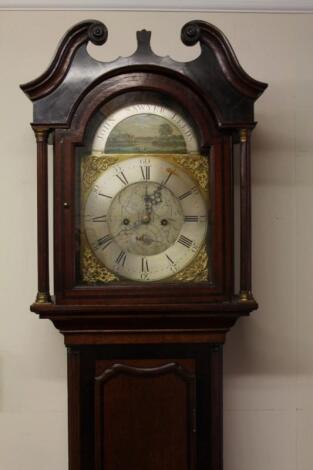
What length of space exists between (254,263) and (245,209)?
0.33 meters

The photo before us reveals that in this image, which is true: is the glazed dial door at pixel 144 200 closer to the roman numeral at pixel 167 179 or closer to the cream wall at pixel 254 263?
the roman numeral at pixel 167 179

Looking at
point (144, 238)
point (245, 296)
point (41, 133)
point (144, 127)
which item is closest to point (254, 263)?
point (245, 296)

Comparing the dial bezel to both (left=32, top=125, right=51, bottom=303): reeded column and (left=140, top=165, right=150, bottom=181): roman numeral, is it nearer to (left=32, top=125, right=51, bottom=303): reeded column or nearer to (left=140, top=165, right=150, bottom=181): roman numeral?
(left=32, top=125, right=51, bottom=303): reeded column

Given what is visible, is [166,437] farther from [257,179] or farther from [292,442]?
[257,179]

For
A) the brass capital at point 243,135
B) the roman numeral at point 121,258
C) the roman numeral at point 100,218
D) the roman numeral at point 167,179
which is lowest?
the roman numeral at point 121,258

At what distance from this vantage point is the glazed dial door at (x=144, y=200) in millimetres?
1274

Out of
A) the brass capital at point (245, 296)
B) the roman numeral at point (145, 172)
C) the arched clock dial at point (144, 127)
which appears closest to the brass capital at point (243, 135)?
the arched clock dial at point (144, 127)

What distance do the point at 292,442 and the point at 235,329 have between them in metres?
0.37

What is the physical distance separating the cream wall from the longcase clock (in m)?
0.27

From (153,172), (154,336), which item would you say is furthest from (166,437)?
(153,172)

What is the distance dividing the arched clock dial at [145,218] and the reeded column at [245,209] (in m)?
0.09

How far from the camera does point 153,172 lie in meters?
1.28

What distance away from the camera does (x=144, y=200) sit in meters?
1.29

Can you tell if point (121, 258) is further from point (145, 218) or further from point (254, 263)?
point (254, 263)
